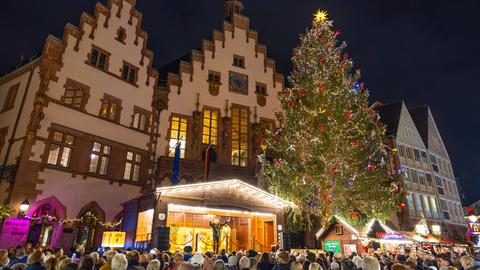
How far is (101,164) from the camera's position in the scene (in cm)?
2345

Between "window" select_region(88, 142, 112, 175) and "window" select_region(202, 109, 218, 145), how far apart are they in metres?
8.46

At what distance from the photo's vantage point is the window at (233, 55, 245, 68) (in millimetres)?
33812

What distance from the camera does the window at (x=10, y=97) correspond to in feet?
76.1

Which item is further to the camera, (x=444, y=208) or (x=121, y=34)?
(x=444, y=208)

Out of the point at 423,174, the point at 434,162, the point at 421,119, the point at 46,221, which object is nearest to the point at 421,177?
the point at 423,174

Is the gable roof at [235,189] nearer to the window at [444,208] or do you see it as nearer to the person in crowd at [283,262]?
the person in crowd at [283,262]

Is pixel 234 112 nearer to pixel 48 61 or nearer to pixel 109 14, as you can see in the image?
pixel 109 14

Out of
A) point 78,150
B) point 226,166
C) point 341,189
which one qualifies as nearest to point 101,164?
point 78,150

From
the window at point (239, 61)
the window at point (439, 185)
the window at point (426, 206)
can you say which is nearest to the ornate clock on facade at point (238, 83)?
the window at point (239, 61)

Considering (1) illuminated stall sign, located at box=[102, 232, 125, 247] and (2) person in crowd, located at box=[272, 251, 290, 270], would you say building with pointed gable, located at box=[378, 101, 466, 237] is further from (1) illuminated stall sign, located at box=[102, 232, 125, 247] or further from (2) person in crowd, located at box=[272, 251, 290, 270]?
(2) person in crowd, located at box=[272, 251, 290, 270]

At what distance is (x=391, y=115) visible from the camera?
149 feet

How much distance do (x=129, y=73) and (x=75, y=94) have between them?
16.8 feet

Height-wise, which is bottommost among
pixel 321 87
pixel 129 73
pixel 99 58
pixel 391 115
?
pixel 321 87

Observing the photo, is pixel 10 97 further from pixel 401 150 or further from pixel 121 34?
pixel 401 150
